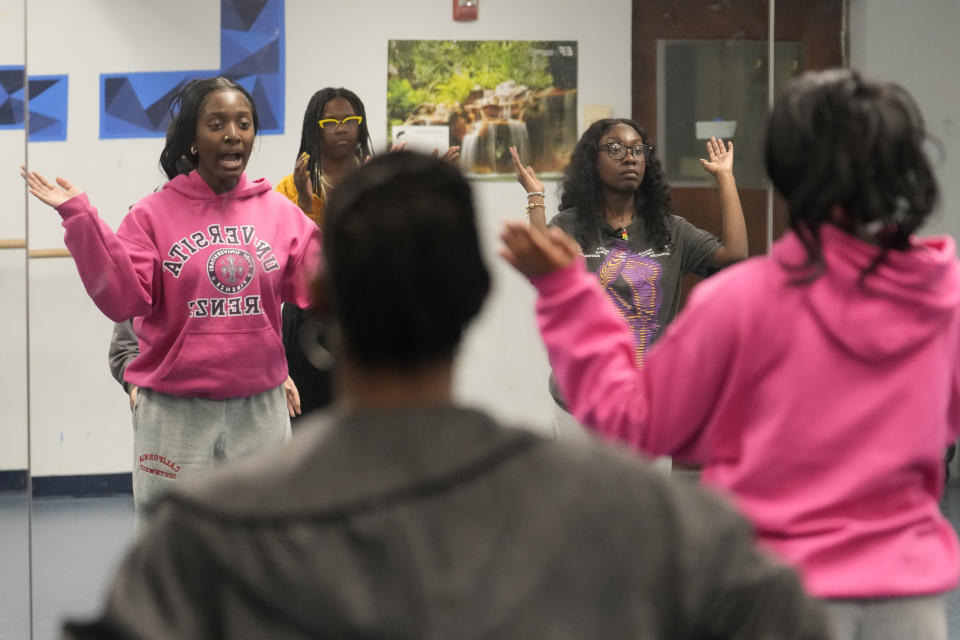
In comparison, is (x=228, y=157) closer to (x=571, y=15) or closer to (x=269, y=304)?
(x=269, y=304)

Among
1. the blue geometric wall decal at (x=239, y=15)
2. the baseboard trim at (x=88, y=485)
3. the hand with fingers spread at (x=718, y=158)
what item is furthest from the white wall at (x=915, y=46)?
the baseboard trim at (x=88, y=485)

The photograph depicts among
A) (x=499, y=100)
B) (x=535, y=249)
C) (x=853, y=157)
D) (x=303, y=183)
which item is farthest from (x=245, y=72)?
(x=853, y=157)

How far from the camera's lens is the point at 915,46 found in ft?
12.0

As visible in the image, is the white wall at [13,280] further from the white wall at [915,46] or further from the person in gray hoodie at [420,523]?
the white wall at [915,46]

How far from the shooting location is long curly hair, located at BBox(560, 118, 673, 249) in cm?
335

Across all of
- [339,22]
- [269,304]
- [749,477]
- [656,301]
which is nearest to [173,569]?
[749,477]

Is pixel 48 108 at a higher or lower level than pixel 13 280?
higher

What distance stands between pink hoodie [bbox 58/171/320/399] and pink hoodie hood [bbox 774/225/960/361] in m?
1.54

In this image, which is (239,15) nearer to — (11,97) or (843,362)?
(11,97)

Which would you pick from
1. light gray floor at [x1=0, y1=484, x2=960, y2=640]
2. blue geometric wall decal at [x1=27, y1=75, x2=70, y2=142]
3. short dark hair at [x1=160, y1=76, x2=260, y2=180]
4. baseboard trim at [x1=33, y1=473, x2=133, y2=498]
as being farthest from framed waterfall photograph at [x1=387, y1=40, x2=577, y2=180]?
baseboard trim at [x1=33, y1=473, x2=133, y2=498]

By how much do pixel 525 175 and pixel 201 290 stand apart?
1157 millimetres

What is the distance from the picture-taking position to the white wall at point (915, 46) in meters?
3.64

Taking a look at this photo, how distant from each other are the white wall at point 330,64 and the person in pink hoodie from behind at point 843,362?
6.85 feet

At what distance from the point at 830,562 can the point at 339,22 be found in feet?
8.38
